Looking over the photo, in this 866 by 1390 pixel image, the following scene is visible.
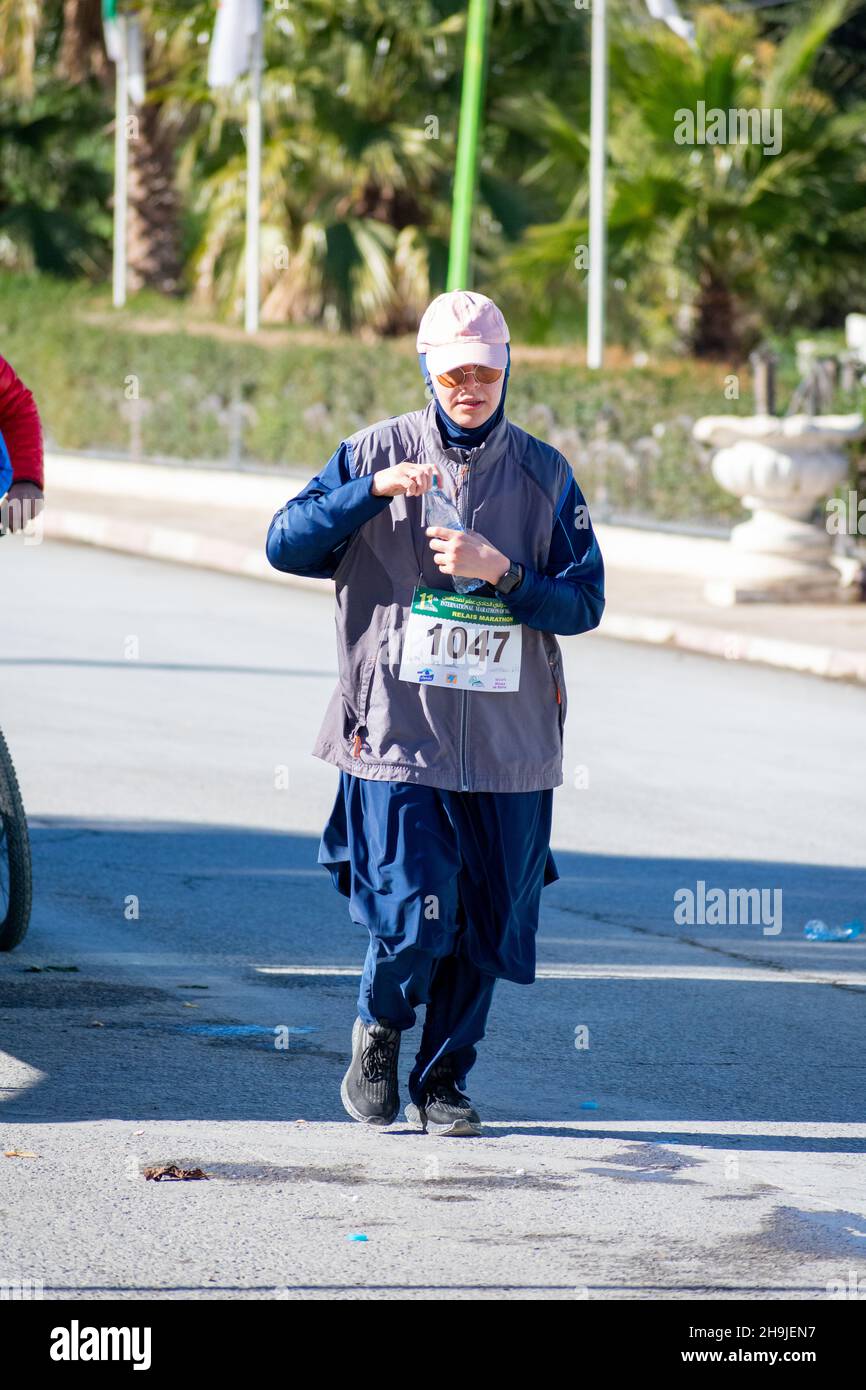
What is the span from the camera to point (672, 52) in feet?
80.5

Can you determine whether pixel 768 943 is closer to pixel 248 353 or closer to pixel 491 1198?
pixel 491 1198

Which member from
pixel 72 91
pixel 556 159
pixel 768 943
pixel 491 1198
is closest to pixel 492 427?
pixel 491 1198

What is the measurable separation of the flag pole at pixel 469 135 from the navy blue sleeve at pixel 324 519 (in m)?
15.2

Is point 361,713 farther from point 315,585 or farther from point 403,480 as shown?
point 315,585

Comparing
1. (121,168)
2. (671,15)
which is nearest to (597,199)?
(671,15)

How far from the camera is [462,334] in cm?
483

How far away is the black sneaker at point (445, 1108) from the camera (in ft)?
16.7

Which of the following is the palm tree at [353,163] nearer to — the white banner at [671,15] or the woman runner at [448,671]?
the white banner at [671,15]

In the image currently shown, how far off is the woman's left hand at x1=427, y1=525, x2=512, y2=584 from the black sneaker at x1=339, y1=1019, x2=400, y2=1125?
1043 mm

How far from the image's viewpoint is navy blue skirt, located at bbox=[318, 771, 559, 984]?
489cm

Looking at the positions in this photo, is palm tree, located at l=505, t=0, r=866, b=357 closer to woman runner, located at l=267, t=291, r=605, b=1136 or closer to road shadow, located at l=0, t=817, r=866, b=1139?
road shadow, located at l=0, t=817, r=866, b=1139

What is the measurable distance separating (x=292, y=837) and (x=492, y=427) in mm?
3810

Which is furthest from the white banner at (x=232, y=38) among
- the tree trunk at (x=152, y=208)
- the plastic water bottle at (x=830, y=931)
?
the plastic water bottle at (x=830, y=931)
